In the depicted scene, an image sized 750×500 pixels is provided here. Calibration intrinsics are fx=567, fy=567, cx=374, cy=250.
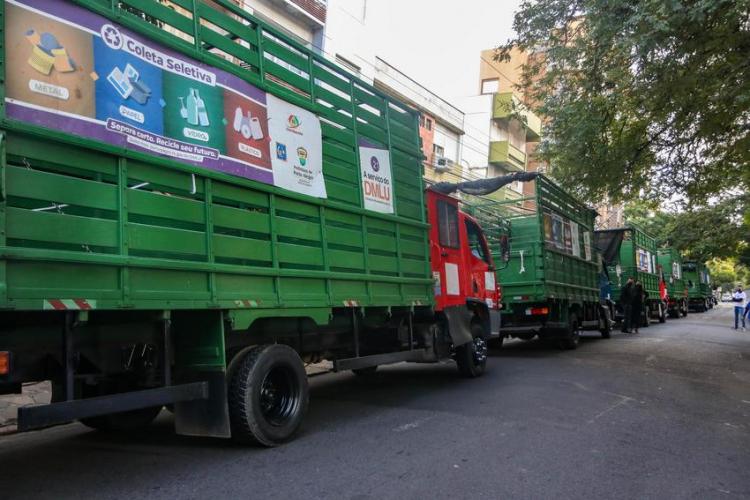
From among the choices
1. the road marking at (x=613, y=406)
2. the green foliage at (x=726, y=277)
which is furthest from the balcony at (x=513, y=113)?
the green foliage at (x=726, y=277)

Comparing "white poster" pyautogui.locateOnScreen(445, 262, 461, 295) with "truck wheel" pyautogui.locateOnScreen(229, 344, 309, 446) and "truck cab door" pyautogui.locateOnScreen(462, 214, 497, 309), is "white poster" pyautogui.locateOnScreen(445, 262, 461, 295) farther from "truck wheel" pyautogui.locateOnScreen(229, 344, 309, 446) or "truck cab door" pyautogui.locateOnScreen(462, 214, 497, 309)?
"truck wheel" pyautogui.locateOnScreen(229, 344, 309, 446)

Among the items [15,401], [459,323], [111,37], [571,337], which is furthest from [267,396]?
[571,337]

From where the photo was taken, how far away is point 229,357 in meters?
4.86

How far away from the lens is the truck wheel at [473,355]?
330 inches

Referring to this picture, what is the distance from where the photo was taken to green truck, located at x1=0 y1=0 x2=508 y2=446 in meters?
3.29

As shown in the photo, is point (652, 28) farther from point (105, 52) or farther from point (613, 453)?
point (105, 52)

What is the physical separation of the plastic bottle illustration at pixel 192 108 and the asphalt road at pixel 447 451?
261 centimetres

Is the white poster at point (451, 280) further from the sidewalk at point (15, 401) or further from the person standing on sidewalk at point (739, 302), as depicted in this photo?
the person standing on sidewalk at point (739, 302)

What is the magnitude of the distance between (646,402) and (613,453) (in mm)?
2525

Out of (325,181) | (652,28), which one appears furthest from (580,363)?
(325,181)

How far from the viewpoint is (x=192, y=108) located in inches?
167

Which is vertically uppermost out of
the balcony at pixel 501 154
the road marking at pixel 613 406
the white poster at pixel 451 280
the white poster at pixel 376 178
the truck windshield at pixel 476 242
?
the balcony at pixel 501 154

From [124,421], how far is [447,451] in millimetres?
3079

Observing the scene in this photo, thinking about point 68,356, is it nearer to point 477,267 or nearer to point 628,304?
point 477,267
